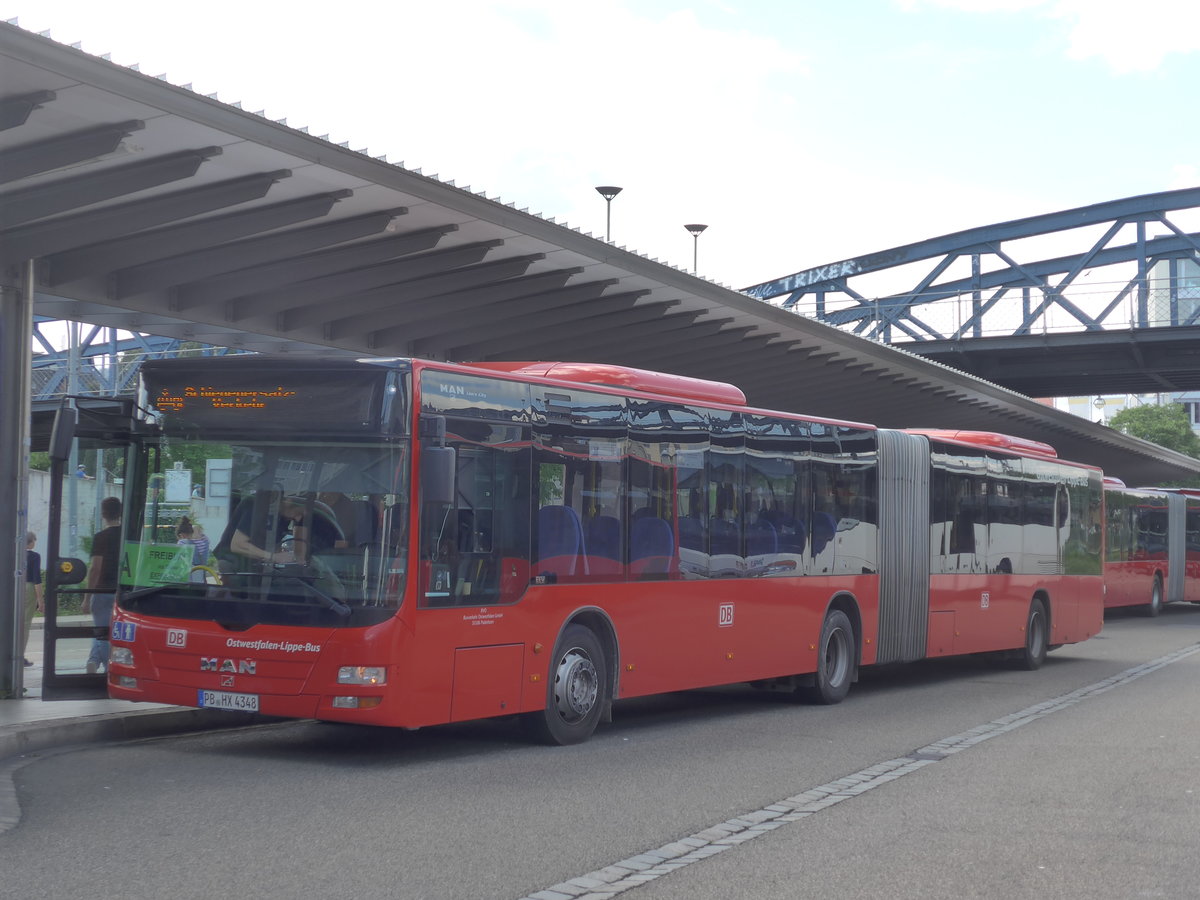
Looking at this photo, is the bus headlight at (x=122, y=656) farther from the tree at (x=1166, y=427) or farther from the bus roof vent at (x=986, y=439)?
the tree at (x=1166, y=427)

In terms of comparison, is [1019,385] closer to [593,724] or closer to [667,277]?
[667,277]

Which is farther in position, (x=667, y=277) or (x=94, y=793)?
(x=667, y=277)

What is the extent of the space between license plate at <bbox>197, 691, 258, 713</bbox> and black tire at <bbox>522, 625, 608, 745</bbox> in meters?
2.19

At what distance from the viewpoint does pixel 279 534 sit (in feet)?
31.5

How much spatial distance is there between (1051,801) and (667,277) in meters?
10.1

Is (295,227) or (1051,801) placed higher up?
(295,227)

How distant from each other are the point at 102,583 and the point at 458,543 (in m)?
3.37

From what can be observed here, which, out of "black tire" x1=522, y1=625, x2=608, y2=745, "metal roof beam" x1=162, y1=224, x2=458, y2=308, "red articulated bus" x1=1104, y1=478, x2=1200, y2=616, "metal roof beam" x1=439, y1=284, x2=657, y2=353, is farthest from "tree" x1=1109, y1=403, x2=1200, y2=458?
"black tire" x1=522, y1=625, x2=608, y2=745

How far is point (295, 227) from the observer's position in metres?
14.0

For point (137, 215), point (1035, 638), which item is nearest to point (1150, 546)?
point (1035, 638)

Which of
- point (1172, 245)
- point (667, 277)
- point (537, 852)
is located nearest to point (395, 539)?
point (537, 852)

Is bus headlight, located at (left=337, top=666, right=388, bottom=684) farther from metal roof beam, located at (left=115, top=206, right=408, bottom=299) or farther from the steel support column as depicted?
metal roof beam, located at (left=115, top=206, right=408, bottom=299)

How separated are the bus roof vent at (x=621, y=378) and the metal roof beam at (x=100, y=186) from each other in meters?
2.65

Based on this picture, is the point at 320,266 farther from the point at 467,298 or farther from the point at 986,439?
the point at 986,439
